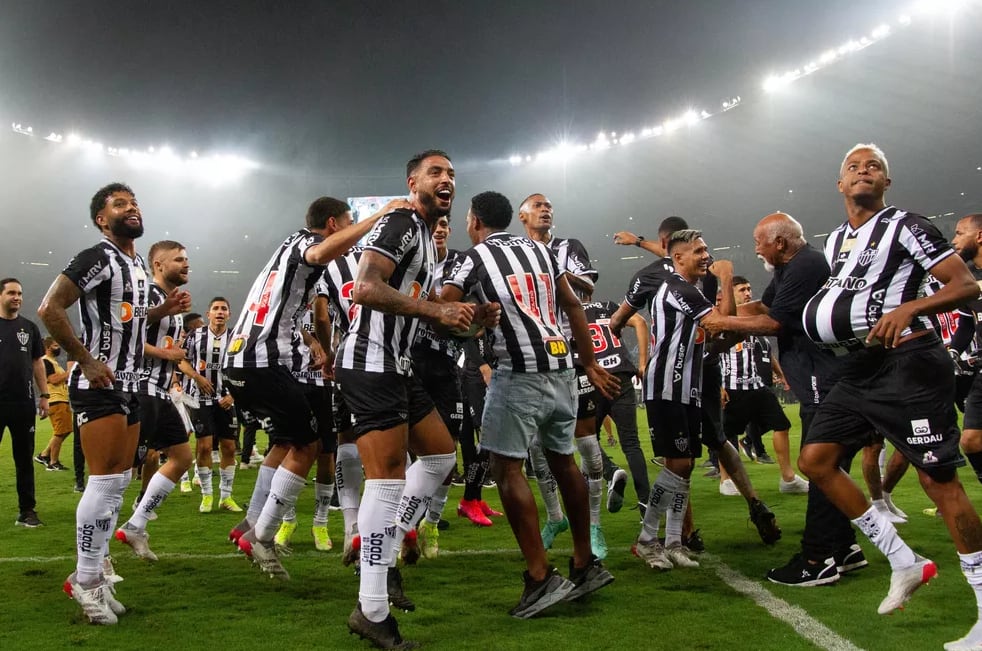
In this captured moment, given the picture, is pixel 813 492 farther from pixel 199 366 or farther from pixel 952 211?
pixel 952 211

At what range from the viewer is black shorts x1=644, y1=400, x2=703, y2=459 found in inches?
202

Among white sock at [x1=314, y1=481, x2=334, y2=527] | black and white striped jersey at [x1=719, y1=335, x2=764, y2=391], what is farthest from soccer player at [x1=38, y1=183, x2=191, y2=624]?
black and white striped jersey at [x1=719, y1=335, x2=764, y2=391]

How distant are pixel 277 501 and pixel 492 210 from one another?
2309 mm

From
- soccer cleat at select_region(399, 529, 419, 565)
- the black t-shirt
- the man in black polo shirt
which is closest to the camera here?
soccer cleat at select_region(399, 529, 419, 565)

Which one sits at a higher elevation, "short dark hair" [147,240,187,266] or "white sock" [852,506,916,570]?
"short dark hair" [147,240,187,266]

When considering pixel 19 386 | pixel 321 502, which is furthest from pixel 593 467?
pixel 19 386

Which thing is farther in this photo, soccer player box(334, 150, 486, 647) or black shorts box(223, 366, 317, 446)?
black shorts box(223, 366, 317, 446)

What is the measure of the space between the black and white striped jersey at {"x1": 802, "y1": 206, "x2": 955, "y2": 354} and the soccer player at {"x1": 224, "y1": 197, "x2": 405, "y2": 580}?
2936 millimetres

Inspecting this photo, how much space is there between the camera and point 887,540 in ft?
12.3

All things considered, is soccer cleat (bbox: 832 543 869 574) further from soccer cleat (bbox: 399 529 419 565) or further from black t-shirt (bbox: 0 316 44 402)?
black t-shirt (bbox: 0 316 44 402)

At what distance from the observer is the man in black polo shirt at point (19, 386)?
24.0ft

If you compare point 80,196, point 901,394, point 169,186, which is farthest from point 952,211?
point 80,196

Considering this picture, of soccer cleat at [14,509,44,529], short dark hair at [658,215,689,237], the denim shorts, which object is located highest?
short dark hair at [658,215,689,237]

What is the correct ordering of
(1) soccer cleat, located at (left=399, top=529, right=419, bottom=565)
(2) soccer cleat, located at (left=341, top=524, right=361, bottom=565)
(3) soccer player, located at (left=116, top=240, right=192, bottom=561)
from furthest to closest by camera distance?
1. (3) soccer player, located at (left=116, top=240, right=192, bottom=561)
2. (1) soccer cleat, located at (left=399, top=529, right=419, bottom=565)
3. (2) soccer cleat, located at (left=341, top=524, right=361, bottom=565)
